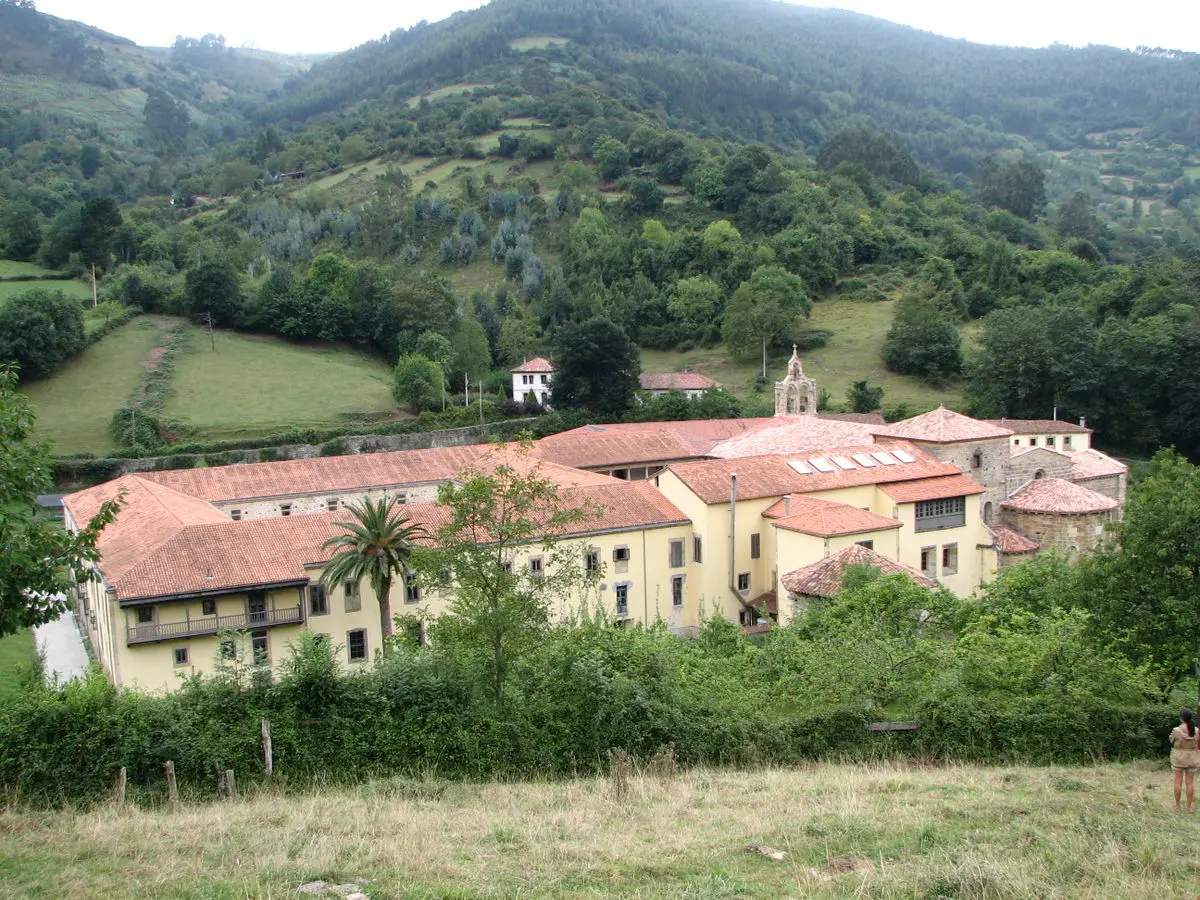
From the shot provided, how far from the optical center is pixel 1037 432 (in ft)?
188

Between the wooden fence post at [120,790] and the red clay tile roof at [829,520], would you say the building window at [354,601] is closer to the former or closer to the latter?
the wooden fence post at [120,790]

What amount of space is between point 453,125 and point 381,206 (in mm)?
41415

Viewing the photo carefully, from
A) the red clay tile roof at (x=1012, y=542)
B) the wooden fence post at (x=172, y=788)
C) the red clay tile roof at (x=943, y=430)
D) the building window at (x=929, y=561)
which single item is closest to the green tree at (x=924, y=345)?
A: the red clay tile roof at (x=943, y=430)

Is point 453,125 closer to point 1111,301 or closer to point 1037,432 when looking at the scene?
point 1111,301

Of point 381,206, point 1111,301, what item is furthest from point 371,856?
point 381,206

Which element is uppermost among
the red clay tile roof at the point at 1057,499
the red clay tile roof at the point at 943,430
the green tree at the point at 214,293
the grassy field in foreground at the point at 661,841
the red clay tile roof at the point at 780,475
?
the green tree at the point at 214,293

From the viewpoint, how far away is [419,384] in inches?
2788

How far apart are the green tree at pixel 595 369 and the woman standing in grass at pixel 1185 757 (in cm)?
5903

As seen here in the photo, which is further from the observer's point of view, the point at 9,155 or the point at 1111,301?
the point at 9,155

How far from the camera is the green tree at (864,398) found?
2911 inches

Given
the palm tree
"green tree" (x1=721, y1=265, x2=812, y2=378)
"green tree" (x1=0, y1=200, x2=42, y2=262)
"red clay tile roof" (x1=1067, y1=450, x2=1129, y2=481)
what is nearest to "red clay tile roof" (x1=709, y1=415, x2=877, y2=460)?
"red clay tile roof" (x1=1067, y1=450, x2=1129, y2=481)

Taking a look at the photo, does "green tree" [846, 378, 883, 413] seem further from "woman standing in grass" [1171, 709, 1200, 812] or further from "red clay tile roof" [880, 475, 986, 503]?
"woman standing in grass" [1171, 709, 1200, 812]

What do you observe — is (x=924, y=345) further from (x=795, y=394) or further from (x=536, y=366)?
(x=536, y=366)

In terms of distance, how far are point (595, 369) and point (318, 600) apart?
1740 inches
